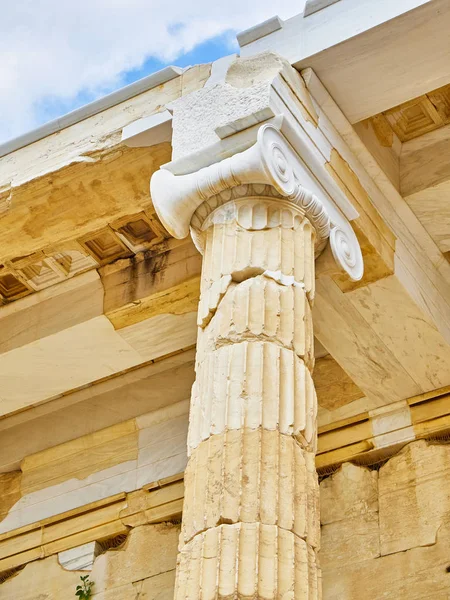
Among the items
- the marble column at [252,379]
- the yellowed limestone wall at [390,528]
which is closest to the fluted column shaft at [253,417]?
the marble column at [252,379]

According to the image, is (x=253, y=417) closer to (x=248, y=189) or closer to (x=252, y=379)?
(x=252, y=379)

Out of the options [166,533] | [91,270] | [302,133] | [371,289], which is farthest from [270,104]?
[166,533]

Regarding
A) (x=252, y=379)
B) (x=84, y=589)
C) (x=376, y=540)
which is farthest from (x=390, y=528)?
(x=252, y=379)

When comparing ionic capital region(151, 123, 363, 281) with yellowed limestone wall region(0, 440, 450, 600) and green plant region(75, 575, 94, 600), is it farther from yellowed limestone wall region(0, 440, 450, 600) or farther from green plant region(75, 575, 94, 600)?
green plant region(75, 575, 94, 600)

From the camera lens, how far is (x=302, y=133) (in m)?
8.52

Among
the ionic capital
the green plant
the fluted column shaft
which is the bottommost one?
the fluted column shaft

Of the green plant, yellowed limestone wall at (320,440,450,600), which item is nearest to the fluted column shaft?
yellowed limestone wall at (320,440,450,600)

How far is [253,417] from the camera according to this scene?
6.84 m

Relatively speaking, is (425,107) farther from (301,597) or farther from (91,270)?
(301,597)

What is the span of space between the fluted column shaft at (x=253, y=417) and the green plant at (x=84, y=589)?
428 centimetres

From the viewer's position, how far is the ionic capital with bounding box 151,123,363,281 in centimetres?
790

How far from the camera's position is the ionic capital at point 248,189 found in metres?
7.90

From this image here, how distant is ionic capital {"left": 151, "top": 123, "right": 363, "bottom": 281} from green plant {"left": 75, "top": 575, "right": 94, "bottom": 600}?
422 cm

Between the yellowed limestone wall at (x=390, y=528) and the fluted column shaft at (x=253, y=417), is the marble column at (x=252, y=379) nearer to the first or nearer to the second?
the fluted column shaft at (x=253, y=417)
